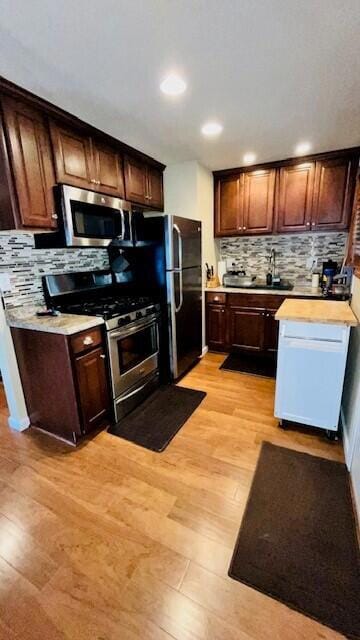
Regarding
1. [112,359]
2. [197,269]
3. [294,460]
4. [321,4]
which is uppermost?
[321,4]

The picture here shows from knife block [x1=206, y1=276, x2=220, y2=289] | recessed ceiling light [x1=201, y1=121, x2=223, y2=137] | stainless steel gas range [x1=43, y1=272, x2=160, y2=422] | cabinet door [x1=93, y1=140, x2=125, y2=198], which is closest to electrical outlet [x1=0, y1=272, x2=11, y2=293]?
stainless steel gas range [x1=43, y1=272, x2=160, y2=422]

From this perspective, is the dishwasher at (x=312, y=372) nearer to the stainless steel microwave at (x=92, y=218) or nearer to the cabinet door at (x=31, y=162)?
the stainless steel microwave at (x=92, y=218)

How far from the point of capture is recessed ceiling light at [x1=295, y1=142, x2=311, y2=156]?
271 cm

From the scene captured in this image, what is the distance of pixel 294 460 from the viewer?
73.6 inches

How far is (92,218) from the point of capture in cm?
224

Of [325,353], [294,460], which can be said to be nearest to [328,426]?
[294,460]

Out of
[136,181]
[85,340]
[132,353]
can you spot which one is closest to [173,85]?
[136,181]

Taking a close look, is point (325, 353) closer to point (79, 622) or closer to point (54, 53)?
point (79, 622)

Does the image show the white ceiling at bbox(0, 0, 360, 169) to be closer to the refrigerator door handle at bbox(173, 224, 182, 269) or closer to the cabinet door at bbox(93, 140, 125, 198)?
the cabinet door at bbox(93, 140, 125, 198)

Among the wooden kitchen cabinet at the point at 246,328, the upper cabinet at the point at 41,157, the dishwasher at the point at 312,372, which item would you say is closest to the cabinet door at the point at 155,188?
the upper cabinet at the point at 41,157

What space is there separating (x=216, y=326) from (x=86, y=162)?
2353 millimetres

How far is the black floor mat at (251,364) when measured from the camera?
3178mm

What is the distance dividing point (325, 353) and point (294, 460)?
765 millimetres

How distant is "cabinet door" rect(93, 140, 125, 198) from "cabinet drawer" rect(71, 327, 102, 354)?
50.1 inches
